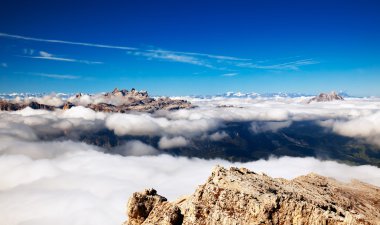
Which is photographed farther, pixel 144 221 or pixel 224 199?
pixel 144 221

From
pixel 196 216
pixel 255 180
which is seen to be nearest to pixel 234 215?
pixel 196 216

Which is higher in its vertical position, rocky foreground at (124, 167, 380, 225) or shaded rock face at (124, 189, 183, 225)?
rocky foreground at (124, 167, 380, 225)

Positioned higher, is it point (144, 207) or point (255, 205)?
point (255, 205)

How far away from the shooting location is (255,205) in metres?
51.5

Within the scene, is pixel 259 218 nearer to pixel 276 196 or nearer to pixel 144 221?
pixel 276 196

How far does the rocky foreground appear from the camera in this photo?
5084 cm

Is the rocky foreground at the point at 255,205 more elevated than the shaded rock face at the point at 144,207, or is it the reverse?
the rocky foreground at the point at 255,205

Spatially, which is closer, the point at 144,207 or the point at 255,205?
the point at 255,205

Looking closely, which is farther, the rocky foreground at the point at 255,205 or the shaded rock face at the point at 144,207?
the shaded rock face at the point at 144,207

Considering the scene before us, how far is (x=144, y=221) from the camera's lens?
212 ft

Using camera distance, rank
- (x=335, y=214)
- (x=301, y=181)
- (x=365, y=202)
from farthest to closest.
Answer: (x=301, y=181) → (x=365, y=202) → (x=335, y=214)

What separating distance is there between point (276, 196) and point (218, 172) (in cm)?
1313

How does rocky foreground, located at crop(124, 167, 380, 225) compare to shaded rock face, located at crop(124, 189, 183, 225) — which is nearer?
rocky foreground, located at crop(124, 167, 380, 225)

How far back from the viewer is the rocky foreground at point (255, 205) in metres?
50.8
